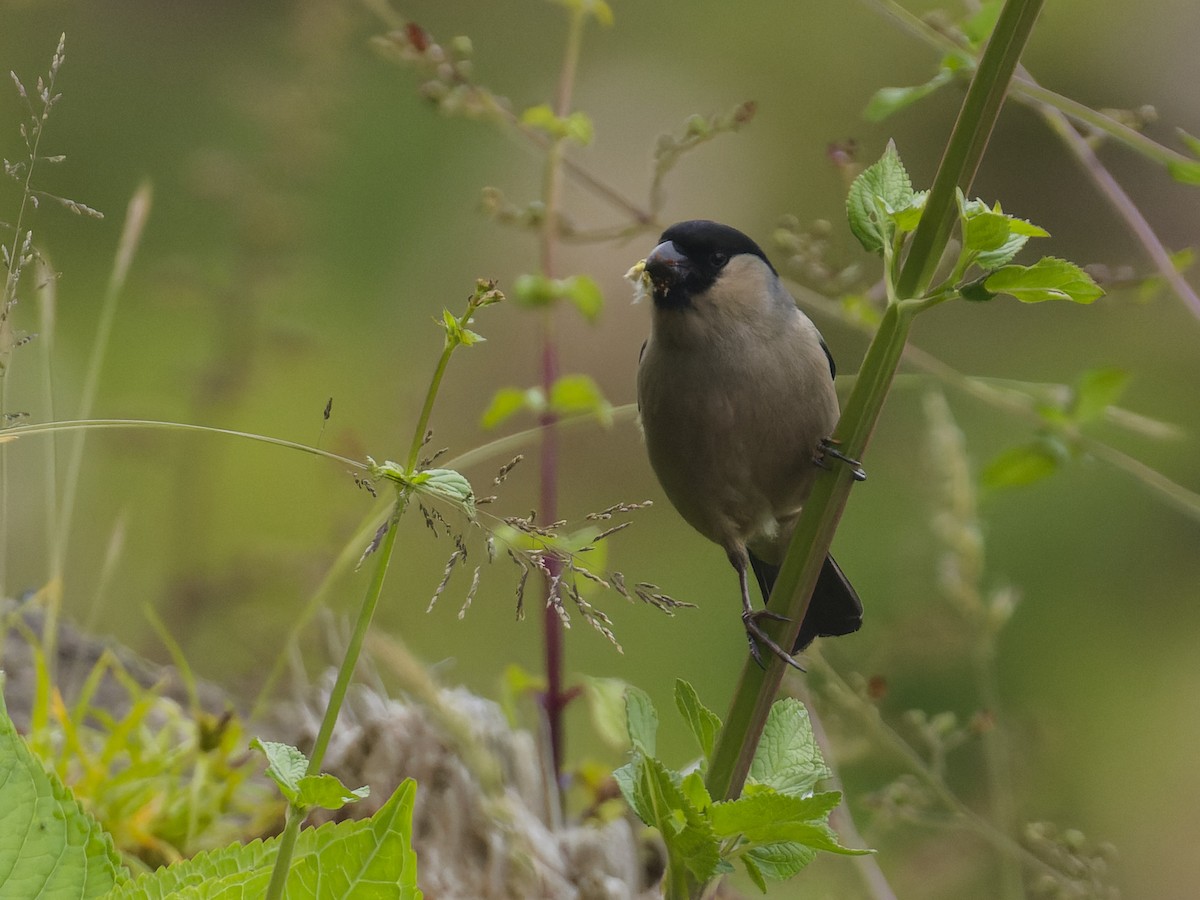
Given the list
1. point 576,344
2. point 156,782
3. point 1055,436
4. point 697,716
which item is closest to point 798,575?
point 697,716

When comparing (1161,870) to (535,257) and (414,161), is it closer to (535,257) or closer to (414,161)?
(535,257)

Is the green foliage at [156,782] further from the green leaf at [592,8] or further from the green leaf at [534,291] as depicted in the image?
the green leaf at [592,8]

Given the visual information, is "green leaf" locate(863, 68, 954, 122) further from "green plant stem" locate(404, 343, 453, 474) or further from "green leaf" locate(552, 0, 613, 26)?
"green plant stem" locate(404, 343, 453, 474)

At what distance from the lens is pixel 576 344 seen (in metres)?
3.09

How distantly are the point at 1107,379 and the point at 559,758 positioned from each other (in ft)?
2.78

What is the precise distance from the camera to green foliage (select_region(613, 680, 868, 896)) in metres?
0.70

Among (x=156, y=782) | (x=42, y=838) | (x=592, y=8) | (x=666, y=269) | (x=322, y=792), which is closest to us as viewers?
(x=322, y=792)

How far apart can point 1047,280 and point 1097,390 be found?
1019mm

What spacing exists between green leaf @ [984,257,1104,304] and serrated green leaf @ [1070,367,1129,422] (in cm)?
97

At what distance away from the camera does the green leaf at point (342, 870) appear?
715 mm

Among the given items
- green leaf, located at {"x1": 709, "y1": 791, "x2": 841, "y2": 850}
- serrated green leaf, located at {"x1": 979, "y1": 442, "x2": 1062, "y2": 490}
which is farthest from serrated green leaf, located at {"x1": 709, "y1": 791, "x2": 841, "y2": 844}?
serrated green leaf, located at {"x1": 979, "y1": 442, "x2": 1062, "y2": 490}

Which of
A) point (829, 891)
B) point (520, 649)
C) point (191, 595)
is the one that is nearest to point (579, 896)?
point (829, 891)

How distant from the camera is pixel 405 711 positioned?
56.9 inches

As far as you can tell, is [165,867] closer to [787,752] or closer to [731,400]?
[787,752]
